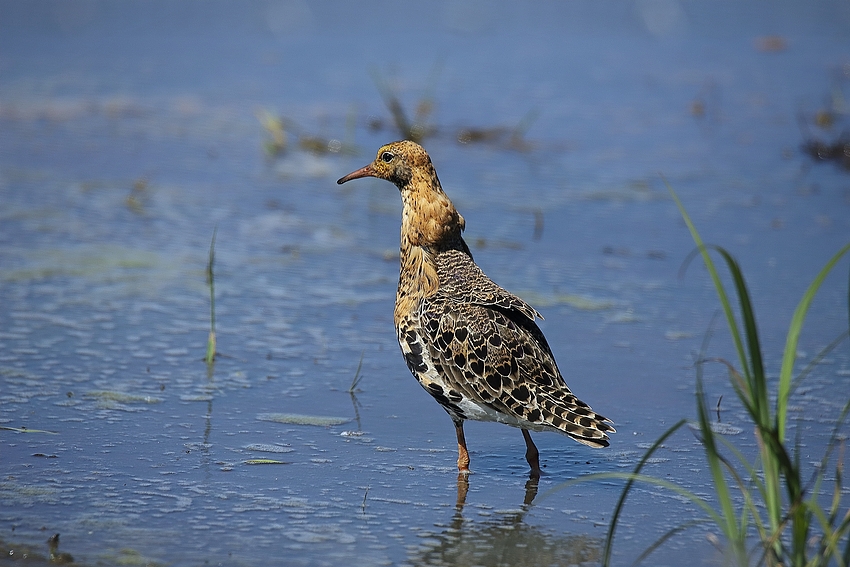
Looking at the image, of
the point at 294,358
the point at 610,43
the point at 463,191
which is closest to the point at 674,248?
the point at 463,191

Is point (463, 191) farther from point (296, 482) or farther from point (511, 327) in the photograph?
point (296, 482)

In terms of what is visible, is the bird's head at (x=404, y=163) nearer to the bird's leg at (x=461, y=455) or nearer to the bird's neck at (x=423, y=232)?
the bird's neck at (x=423, y=232)

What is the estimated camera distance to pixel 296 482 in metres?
5.12

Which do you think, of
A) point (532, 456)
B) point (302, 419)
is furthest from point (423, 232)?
point (532, 456)

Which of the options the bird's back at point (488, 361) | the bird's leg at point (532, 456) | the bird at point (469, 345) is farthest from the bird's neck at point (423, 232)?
the bird's leg at point (532, 456)

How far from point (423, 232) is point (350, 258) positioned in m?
→ 2.62

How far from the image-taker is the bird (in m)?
5.23

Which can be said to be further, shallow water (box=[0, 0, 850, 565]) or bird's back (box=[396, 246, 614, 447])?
bird's back (box=[396, 246, 614, 447])

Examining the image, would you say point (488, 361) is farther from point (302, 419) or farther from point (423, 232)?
point (302, 419)

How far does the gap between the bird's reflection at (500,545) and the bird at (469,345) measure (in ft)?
1.65

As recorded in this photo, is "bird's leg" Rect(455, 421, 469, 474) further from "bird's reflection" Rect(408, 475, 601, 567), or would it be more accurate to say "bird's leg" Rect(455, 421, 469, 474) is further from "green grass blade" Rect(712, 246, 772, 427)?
"green grass blade" Rect(712, 246, 772, 427)

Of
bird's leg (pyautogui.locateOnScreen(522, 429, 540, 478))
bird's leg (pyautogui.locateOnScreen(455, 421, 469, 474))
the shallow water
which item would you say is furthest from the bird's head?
bird's leg (pyautogui.locateOnScreen(522, 429, 540, 478))

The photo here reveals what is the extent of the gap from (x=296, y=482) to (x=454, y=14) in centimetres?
1345

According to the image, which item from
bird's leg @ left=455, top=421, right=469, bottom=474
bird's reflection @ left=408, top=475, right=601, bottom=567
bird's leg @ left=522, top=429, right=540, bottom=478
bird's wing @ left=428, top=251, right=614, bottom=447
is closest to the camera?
bird's reflection @ left=408, top=475, right=601, bottom=567
